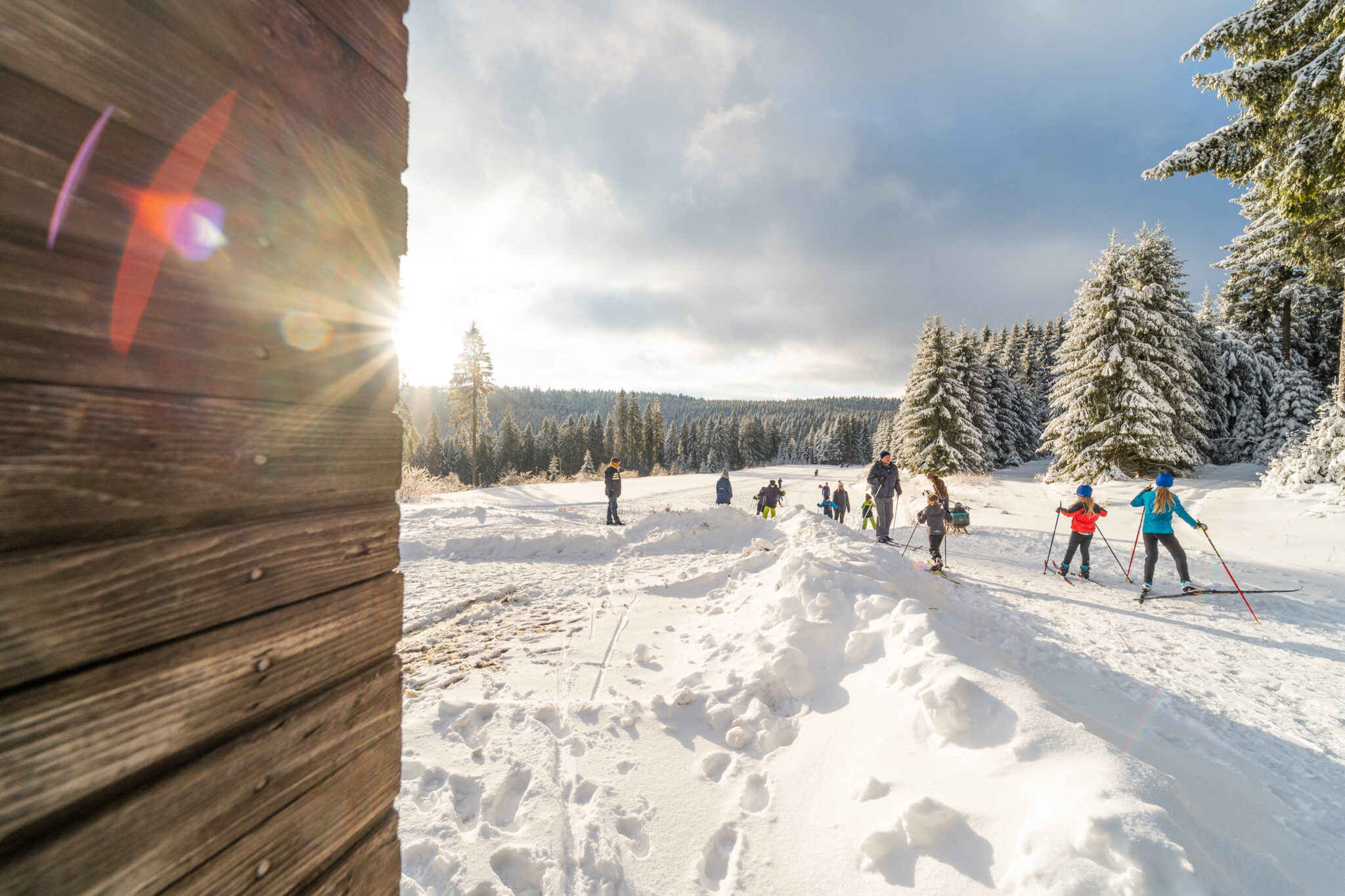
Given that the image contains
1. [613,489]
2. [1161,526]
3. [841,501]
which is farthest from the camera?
[841,501]

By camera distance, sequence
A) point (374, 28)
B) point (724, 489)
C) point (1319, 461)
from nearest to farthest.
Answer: point (374, 28) → point (1319, 461) → point (724, 489)

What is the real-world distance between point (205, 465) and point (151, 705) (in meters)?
0.42

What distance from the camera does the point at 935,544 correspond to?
908cm

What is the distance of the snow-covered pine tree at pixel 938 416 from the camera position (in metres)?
26.9

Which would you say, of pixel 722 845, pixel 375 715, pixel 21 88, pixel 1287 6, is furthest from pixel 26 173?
pixel 1287 6

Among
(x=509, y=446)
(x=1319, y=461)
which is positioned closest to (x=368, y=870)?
(x=1319, y=461)

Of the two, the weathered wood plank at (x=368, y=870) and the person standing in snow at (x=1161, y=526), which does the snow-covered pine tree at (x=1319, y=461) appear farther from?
the weathered wood plank at (x=368, y=870)

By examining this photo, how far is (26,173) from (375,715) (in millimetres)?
1338

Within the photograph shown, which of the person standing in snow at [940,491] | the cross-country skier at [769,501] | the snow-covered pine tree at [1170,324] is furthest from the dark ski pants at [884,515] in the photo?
the snow-covered pine tree at [1170,324]

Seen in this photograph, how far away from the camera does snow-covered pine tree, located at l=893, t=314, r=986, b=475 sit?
88.1ft

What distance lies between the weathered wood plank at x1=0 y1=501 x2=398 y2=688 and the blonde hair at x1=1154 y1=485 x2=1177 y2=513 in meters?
10.4

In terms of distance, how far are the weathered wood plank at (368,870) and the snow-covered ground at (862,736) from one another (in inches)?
54.3

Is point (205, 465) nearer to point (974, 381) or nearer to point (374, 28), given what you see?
point (374, 28)

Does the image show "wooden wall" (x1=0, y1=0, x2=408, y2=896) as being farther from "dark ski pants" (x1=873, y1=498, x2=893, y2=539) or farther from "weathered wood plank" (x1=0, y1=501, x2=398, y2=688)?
"dark ski pants" (x1=873, y1=498, x2=893, y2=539)
